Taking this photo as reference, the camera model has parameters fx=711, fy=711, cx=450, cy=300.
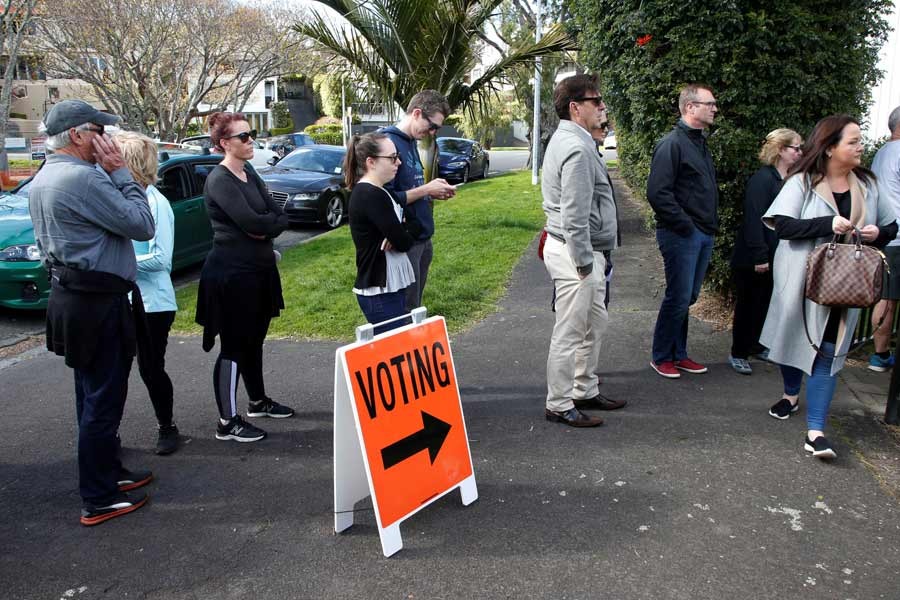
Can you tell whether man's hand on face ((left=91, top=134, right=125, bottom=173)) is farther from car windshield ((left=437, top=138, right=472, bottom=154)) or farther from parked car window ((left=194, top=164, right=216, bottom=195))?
car windshield ((left=437, top=138, right=472, bottom=154))

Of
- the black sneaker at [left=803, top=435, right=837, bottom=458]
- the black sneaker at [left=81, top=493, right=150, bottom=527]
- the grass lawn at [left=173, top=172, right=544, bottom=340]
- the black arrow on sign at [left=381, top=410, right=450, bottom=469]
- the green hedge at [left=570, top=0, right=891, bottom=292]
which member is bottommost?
the black sneaker at [left=81, top=493, right=150, bottom=527]

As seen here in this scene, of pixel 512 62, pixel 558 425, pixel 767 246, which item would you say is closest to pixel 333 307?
pixel 558 425

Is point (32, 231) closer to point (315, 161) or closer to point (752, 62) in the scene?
point (752, 62)

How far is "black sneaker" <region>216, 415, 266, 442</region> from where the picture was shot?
4492mm

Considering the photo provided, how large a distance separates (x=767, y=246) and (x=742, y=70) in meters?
1.56

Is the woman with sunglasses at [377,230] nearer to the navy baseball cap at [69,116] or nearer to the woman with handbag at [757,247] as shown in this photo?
the navy baseball cap at [69,116]

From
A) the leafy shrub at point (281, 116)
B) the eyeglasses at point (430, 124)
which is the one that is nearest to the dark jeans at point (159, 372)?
the eyeglasses at point (430, 124)

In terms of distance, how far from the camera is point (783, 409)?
4.69 metres

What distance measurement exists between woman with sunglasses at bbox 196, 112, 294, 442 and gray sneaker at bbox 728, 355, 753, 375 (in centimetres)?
355

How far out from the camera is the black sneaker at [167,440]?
4.38 metres

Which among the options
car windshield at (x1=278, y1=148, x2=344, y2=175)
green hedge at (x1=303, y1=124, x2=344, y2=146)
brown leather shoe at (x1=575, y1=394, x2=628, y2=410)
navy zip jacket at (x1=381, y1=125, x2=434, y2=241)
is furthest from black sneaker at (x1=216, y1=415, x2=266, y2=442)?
green hedge at (x1=303, y1=124, x2=344, y2=146)

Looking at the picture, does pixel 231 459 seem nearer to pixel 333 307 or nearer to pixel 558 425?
pixel 558 425

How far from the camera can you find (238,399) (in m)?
5.26

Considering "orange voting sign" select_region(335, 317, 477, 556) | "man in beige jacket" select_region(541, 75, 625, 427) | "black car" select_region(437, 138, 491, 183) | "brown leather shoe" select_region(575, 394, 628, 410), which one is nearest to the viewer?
"orange voting sign" select_region(335, 317, 477, 556)
